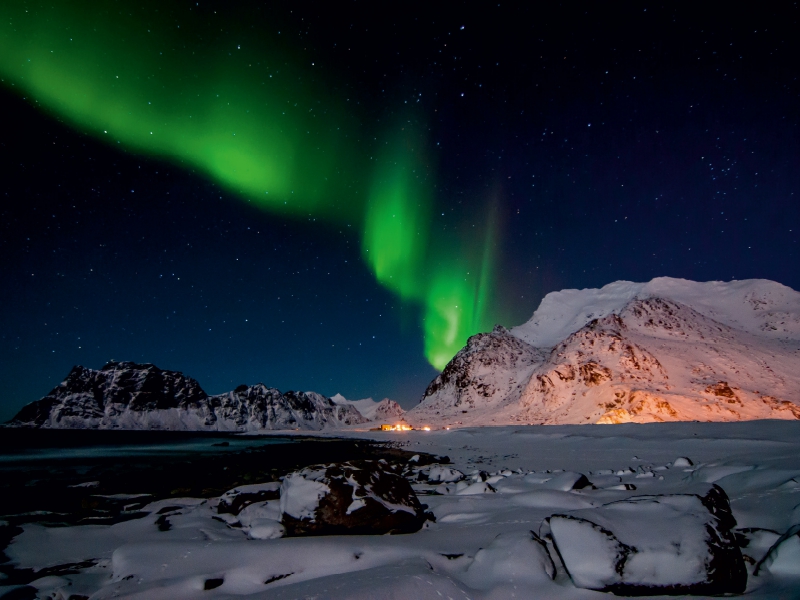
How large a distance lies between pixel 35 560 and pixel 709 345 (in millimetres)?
132487

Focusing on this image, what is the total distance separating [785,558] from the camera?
11.1 feet

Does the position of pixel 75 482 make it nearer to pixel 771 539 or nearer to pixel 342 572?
pixel 342 572

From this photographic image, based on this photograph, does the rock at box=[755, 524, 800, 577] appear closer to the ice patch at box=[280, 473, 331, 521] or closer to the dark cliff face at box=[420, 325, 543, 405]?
the ice patch at box=[280, 473, 331, 521]

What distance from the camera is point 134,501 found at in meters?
10.3

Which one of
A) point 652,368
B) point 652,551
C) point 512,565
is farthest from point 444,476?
point 652,368

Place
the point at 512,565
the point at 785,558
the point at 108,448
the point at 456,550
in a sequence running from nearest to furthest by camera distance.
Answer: the point at 785,558 < the point at 512,565 < the point at 456,550 < the point at 108,448

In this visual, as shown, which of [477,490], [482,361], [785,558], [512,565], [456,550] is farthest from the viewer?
[482,361]

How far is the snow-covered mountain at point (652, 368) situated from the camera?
253 ft

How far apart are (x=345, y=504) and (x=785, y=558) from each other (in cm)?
494

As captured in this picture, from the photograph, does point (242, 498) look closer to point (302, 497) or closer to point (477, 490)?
point (302, 497)

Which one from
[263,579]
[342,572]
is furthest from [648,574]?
[263,579]

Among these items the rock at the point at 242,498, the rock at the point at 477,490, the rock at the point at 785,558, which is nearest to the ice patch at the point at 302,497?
the rock at the point at 242,498

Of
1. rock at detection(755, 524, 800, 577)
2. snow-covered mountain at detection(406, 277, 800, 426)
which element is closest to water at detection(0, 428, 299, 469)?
rock at detection(755, 524, 800, 577)

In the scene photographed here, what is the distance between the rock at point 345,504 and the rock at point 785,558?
13.7ft
